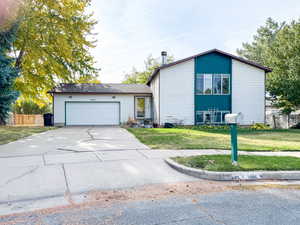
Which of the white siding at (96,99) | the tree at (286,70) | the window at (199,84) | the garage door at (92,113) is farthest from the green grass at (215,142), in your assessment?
the tree at (286,70)

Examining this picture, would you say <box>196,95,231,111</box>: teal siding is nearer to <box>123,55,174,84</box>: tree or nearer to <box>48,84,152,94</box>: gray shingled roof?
<box>48,84,152,94</box>: gray shingled roof

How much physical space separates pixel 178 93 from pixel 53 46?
11.0 metres

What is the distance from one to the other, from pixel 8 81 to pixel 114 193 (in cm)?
A: 825

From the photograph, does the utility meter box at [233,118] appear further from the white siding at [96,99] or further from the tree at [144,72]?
the tree at [144,72]

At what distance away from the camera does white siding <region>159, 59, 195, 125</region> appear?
15.2 m

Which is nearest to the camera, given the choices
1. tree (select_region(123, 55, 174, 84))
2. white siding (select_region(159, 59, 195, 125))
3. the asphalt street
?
the asphalt street

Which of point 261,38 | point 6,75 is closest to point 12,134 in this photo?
point 6,75

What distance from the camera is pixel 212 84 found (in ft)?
51.5

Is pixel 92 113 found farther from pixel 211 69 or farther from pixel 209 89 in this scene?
pixel 211 69

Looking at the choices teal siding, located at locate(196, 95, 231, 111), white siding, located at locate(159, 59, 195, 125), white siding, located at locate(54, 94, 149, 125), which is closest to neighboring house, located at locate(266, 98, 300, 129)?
teal siding, located at locate(196, 95, 231, 111)

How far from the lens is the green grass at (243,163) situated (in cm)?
426

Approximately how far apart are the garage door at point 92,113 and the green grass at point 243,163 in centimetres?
1294

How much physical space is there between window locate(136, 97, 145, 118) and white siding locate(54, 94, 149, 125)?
0.61 m

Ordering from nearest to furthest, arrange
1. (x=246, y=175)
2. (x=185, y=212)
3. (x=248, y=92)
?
1. (x=185, y=212)
2. (x=246, y=175)
3. (x=248, y=92)
